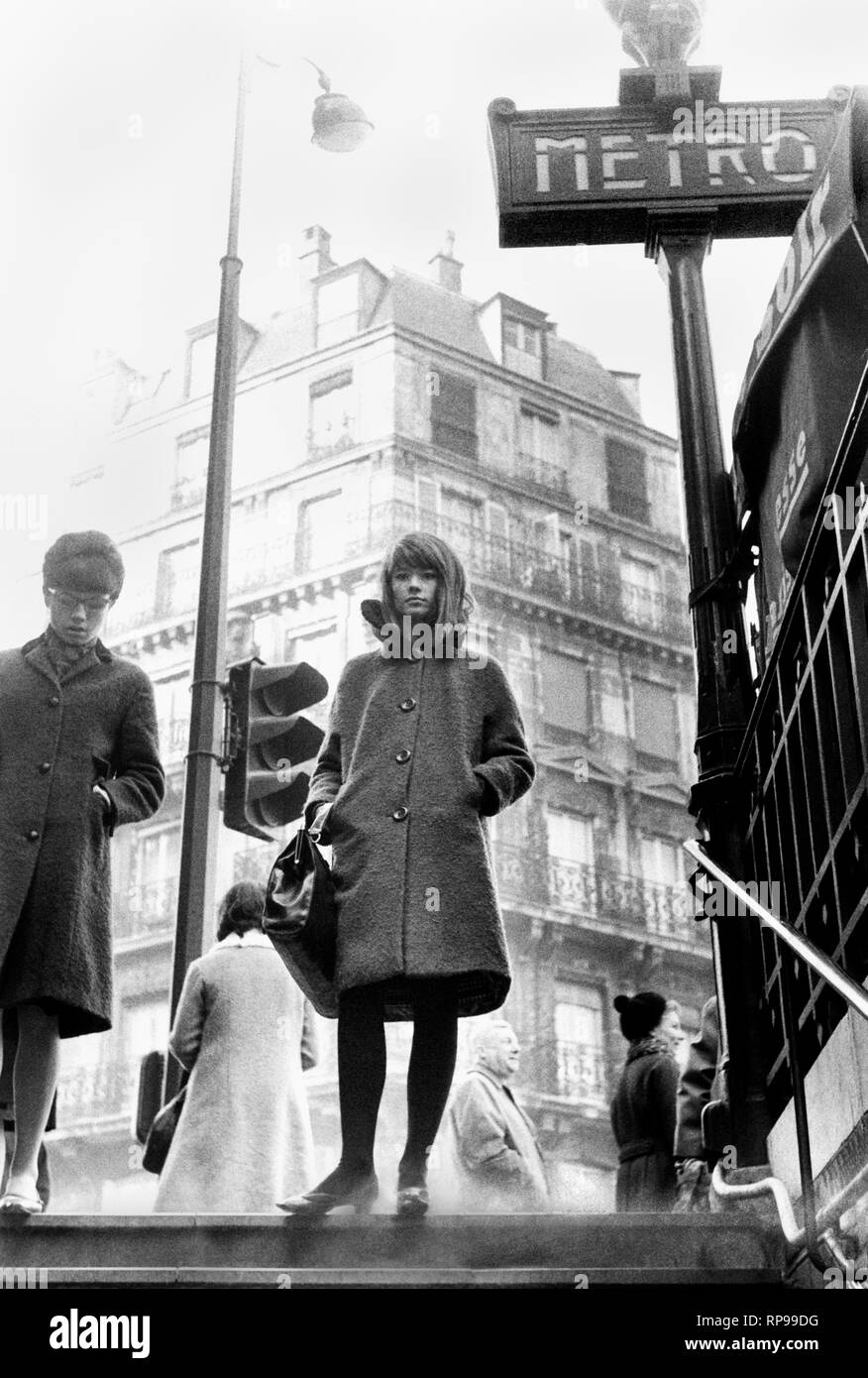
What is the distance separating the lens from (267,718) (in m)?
7.80

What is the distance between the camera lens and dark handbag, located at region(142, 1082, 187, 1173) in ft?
20.1

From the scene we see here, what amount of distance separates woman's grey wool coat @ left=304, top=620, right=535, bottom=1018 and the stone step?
2.34ft

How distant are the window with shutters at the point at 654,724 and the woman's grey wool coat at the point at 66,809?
25228 mm

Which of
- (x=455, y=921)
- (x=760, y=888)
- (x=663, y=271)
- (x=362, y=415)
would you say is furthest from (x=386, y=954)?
(x=362, y=415)

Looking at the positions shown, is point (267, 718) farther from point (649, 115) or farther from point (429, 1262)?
point (429, 1262)

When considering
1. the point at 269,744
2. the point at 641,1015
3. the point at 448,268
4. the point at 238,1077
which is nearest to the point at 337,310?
the point at 448,268

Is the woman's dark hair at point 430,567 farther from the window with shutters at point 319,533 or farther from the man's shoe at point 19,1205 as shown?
the window with shutters at point 319,533

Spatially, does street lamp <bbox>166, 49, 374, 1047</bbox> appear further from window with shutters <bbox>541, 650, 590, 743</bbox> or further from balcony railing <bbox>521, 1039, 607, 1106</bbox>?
window with shutters <bbox>541, 650, 590, 743</bbox>

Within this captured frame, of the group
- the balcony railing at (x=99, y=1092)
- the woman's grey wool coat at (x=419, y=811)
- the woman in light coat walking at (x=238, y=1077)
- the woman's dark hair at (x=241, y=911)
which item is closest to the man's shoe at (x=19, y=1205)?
the woman's grey wool coat at (x=419, y=811)

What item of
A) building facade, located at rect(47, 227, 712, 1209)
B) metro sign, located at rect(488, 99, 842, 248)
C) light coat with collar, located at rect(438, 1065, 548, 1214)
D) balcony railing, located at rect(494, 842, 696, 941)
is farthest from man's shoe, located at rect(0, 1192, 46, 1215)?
balcony railing, located at rect(494, 842, 696, 941)

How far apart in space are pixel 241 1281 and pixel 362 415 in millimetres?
26268

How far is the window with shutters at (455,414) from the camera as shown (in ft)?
98.3

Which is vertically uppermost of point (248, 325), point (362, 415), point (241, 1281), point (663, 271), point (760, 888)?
point (248, 325)

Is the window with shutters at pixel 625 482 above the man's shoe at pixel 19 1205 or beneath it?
above
